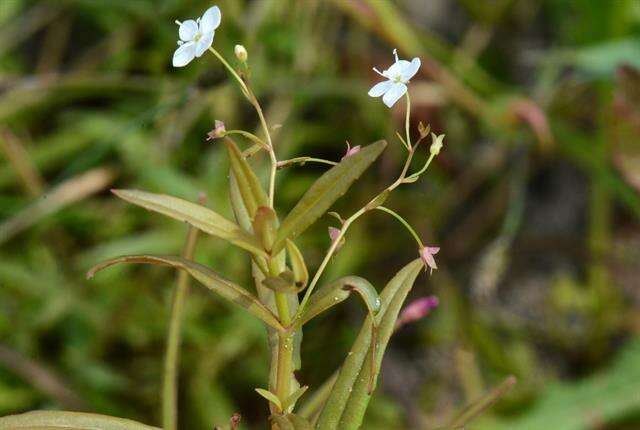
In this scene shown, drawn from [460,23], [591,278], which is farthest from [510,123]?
[460,23]

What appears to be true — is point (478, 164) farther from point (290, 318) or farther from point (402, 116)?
point (290, 318)

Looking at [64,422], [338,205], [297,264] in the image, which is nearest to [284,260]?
[297,264]

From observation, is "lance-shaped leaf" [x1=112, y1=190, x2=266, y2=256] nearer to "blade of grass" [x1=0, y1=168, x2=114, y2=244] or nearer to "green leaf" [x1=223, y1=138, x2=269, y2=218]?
"green leaf" [x1=223, y1=138, x2=269, y2=218]

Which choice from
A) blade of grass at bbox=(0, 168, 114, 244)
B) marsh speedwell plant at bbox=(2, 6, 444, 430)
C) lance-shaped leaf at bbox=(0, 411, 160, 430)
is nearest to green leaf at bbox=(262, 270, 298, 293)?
marsh speedwell plant at bbox=(2, 6, 444, 430)

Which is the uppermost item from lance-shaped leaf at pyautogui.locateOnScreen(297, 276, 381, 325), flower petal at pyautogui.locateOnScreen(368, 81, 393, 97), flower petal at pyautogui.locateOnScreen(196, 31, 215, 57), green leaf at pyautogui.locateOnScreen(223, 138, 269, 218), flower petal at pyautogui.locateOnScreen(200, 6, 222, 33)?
flower petal at pyautogui.locateOnScreen(200, 6, 222, 33)

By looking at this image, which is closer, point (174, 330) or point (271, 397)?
point (271, 397)

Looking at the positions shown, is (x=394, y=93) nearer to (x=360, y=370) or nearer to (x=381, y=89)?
(x=381, y=89)
